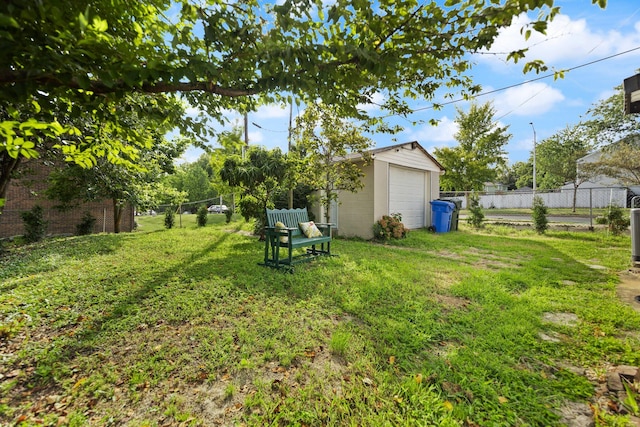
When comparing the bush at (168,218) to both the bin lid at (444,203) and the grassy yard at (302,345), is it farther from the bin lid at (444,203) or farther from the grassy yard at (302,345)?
the bin lid at (444,203)

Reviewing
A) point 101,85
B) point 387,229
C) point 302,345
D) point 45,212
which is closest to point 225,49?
point 101,85

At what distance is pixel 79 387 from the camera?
1.91 meters

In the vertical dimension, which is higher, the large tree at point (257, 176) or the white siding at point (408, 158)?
the white siding at point (408, 158)

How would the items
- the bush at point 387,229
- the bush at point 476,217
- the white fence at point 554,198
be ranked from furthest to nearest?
the white fence at point 554,198 → the bush at point 476,217 → the bush at point 387,229

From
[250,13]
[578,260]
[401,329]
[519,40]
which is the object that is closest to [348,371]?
[401,329]

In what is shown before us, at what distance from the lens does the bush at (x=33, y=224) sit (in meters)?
8.44

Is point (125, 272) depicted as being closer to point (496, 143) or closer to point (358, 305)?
point (358, 305)

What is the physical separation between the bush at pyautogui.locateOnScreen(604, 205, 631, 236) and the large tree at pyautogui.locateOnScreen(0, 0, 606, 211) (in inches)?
387

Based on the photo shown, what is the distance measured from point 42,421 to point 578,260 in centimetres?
831

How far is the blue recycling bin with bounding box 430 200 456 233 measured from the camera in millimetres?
10500

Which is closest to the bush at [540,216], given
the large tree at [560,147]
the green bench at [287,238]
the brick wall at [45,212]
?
the green bench at [287,238]

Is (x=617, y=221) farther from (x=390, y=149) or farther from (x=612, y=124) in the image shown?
(x=612, y=124)

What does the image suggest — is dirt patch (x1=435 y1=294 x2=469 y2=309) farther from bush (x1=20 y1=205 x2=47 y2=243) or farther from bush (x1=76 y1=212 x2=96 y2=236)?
bush (x1=76 y1=212 x2=96 y2=236)

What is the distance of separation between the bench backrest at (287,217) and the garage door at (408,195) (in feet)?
16.5
